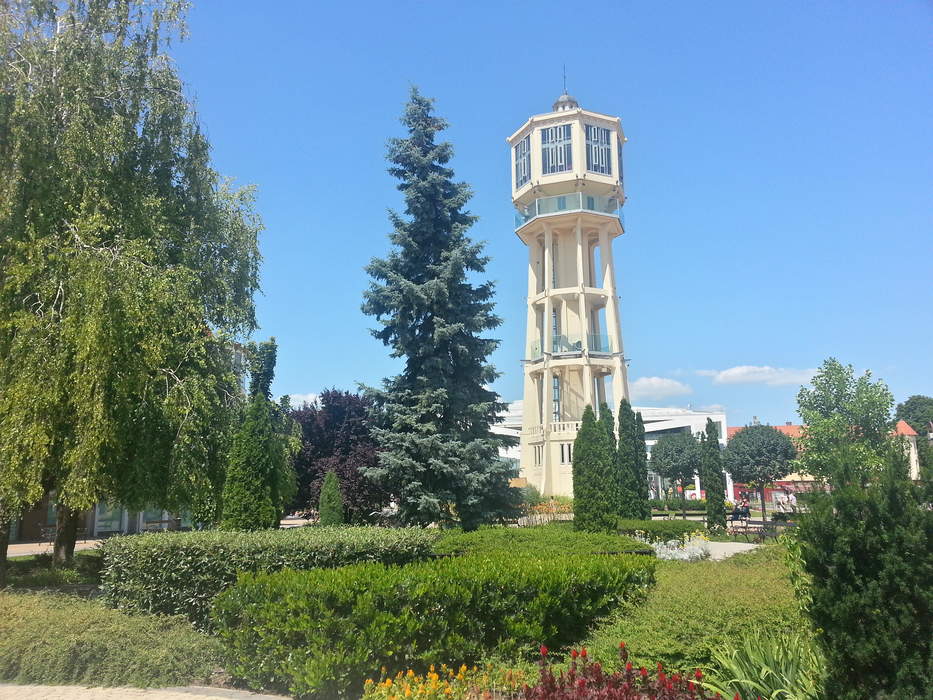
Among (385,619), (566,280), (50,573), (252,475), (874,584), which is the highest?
(566,280)

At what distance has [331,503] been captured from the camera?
59.5ft

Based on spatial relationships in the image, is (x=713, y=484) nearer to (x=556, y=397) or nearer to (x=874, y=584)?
(x=556, y=397)

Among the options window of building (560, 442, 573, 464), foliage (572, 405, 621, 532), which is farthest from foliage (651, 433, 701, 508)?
foliage (572, 405, 621, 532)

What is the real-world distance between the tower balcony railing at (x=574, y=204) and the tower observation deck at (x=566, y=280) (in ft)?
0.19

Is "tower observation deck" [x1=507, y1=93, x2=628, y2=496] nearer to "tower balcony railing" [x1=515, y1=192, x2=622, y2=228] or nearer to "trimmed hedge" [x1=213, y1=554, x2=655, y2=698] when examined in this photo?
"tower balcony railing" [x1=515, y1=192, x2=622, y2=228]

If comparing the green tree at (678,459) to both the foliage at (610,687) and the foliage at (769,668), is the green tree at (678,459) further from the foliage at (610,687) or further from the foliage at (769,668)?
the foliage at (610,687)

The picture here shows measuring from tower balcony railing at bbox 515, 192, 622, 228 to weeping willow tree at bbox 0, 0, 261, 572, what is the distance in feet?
86.9

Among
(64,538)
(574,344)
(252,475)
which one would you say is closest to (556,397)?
(574,344)

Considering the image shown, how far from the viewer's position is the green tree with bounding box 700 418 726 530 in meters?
28.3

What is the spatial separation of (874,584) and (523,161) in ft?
129

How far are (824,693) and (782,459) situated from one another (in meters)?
46.9

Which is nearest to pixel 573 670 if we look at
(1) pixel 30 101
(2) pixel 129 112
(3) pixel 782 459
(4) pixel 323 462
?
(1) pixel 30 101

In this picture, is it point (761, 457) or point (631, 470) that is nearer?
point (631, 470)

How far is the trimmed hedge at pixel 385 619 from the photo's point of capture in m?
6.18
